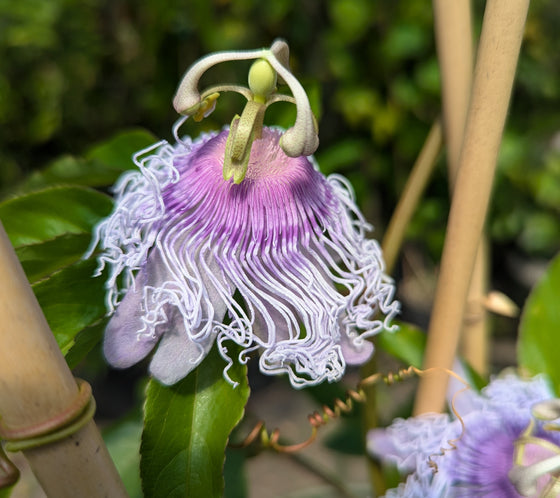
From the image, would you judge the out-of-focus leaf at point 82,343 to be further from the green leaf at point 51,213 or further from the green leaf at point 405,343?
the green leaf at point 405,343

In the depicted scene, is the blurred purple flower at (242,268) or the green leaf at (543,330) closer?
the blurred purple flower at (242,268)

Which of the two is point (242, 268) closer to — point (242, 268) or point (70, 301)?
point (242, 268)

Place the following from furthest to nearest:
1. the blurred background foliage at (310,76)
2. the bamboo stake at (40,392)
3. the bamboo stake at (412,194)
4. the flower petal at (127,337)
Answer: the blurred background foliage at (310,76) < the bamboo stake at (412,194) < the flower petal at (127,337) < the bamboo stake at (40,392)

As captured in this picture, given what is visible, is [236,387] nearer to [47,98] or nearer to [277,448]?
[277,448]

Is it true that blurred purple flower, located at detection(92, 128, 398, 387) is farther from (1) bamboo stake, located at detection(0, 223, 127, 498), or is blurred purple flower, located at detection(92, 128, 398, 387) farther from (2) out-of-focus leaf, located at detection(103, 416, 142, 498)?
(2) out-of-focus leaf, located at detection(103, 416, 142, 498)

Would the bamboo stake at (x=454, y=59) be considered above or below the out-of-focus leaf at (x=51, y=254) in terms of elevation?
above

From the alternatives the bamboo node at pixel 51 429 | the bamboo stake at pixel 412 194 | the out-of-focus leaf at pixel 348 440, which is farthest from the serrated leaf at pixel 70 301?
the out-of-focus leaf at pixel 348 440

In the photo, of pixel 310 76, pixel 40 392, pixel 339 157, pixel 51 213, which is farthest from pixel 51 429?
pixel 310 76

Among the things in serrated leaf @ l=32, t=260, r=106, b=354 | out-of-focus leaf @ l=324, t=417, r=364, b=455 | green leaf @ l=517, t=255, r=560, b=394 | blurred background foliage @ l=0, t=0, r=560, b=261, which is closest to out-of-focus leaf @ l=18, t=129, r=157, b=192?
serrated leaf @ l=32, t=260, r=106, b=354
